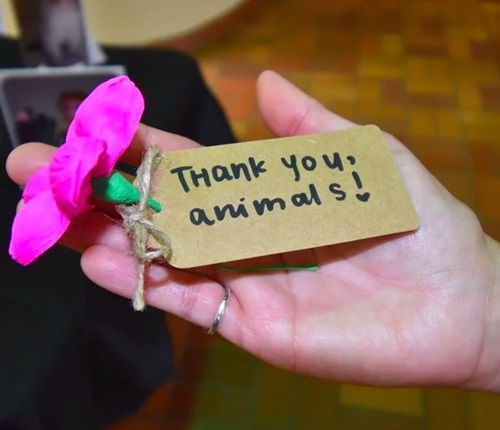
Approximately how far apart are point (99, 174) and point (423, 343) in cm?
42

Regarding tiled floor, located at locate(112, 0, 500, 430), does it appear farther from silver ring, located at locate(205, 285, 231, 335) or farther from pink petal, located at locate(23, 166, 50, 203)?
pink petal, located at locate(23, 166, 50, 203)

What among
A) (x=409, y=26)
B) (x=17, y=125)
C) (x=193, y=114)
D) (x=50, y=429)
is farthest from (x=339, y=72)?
(x=50, y=429)

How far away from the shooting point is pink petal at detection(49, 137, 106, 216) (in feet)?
1.83

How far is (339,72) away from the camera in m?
2.19

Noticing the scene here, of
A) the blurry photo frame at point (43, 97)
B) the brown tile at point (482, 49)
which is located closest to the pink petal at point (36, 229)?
the blurry photo frame at point (43, 97)

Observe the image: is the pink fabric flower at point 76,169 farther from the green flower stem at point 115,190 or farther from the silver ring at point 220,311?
the silver ring at point 220,311

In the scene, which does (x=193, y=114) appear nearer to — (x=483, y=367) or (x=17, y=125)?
(x=17, y=125)

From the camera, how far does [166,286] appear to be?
2.26 feet

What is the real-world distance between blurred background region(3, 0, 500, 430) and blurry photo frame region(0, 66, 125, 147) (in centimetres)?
61

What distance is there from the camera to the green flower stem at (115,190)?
602mm

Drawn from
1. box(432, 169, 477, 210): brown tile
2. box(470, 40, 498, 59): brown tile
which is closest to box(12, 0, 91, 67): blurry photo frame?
box(432, 169, 477, 210): brown tile

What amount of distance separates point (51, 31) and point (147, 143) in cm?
45

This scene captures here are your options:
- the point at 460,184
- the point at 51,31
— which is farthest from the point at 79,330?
the point at 460,184

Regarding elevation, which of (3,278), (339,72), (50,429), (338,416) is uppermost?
(3,278)
